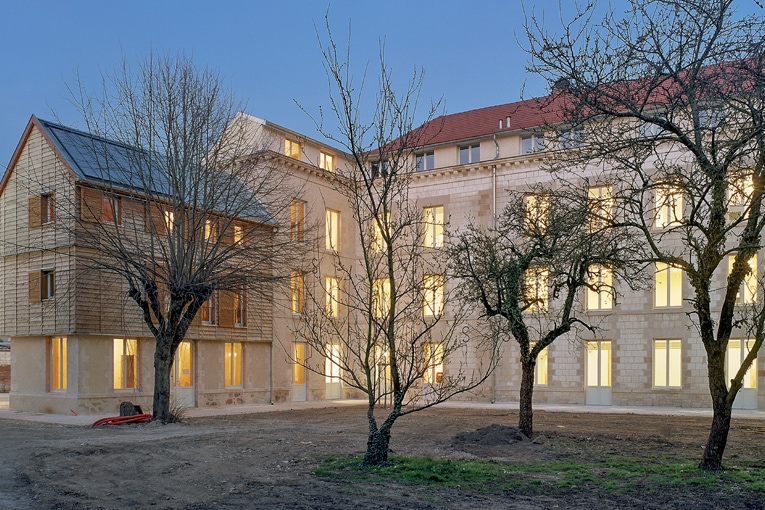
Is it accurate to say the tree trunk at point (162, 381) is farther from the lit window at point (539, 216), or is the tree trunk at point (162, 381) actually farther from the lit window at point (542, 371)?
the lit window at point (542, 371)

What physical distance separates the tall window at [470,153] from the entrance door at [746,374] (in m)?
14.7

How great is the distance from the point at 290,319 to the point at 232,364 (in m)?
3.90

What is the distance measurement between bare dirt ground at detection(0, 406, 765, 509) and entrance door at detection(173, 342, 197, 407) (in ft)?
16.7

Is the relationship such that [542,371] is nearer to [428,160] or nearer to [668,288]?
[668,288]

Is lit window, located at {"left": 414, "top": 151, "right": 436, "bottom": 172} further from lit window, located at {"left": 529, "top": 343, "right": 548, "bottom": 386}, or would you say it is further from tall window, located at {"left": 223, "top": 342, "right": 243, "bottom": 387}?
tall window, located at {"left": 223, "top": 342, "right": 243, "bottom": 387}

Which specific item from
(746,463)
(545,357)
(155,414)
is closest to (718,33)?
(746,463)

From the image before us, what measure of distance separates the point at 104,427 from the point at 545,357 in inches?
803

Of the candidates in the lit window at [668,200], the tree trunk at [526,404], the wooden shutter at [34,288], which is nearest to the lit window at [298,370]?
the wooden shutter at [34,288]

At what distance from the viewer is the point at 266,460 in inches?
519

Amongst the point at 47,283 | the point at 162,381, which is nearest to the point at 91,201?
the point at 47,283

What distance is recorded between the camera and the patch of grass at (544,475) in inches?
420

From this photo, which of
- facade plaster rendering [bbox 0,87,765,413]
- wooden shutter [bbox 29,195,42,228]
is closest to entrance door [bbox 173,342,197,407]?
facade plaster rendering [bbox 0,87,765,413]

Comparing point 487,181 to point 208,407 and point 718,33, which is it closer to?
Result: point 208,407

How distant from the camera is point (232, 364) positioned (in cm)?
3109
